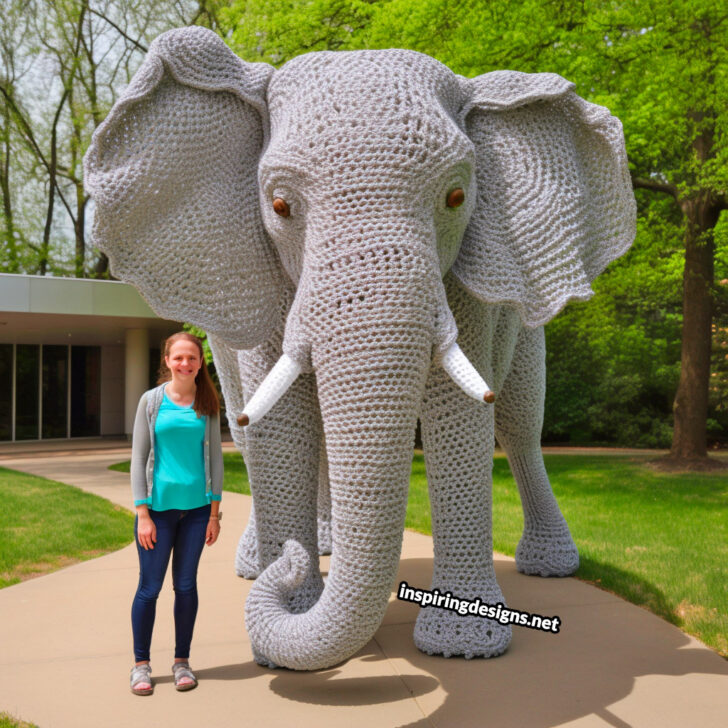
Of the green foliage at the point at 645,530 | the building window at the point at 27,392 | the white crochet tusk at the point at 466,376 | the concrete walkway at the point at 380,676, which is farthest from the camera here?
the building window at the point at 27,392

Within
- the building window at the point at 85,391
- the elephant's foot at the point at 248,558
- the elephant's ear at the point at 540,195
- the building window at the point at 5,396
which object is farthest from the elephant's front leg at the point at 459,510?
the building window at the point at 85,391

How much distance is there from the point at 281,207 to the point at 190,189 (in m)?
0.46

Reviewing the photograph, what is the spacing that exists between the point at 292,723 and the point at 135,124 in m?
2.34

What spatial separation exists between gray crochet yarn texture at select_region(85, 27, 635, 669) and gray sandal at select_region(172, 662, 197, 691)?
0.30 m

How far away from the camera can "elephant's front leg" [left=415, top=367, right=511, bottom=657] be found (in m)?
3.41

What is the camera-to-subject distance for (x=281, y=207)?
2.96m

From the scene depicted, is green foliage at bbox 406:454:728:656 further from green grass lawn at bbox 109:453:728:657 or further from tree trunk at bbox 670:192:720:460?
tree trunk at bbox 670:192:720:460

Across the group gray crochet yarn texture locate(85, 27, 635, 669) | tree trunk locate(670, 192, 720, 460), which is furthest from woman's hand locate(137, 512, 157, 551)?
tree trunk locate(670, 192, 720, 460)

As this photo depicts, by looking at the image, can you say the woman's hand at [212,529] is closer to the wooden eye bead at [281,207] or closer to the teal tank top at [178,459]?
the teal tank top at [178,459]

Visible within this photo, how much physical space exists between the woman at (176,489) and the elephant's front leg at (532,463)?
2.17 metres

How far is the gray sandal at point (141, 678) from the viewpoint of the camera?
10.1ft

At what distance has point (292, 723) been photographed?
111 inches

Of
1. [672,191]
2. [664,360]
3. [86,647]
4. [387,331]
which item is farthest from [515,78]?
[664,360]

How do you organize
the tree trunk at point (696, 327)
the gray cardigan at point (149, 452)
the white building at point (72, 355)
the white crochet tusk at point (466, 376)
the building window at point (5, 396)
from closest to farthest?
the white crochet tusk at point (466, 376), the gray cardigan at point (149, 452), the tree trunk at point (696, 327), the white building at point (72, 355), the building window at point (5, 396)
